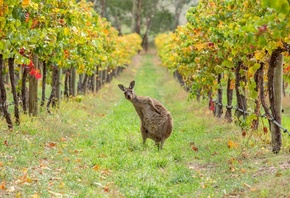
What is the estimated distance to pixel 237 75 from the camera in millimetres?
12922

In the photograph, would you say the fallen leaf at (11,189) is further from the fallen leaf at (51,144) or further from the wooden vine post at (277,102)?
the wooden vine post at (277,102)

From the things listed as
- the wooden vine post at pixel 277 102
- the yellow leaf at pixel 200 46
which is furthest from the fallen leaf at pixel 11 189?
the yellow leaf at pixel 200 46

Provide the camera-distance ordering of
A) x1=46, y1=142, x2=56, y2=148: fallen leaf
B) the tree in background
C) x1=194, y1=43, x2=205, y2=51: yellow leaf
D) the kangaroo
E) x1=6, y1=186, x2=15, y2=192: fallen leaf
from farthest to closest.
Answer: the tree in background < x1=194, y1=43, x2=205, y2=51: yellow leaf < the kangaroo < x1=46, y1=142, x2=56, y2=148: fallen leaf < x1=6, y1=186, x2=15, y2=192: fallen leaf

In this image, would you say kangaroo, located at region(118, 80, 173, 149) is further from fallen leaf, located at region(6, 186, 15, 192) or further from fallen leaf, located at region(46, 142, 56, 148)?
fallen leaf, located at region(6, 186, 15, 192)

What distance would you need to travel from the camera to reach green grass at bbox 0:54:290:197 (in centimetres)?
805


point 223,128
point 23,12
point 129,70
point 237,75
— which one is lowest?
point 129,70

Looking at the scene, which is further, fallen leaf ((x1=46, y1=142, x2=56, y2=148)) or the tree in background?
the tree in background

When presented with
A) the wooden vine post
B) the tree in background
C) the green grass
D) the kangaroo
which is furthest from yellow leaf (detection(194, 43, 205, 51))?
the tree in background

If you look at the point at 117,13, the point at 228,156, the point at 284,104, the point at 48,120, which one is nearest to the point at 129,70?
the point at 117,13

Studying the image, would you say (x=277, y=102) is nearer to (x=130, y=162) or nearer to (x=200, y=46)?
(x=130, y=162)

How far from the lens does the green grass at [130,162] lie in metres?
8.05

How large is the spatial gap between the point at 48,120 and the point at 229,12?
5611 millimetres

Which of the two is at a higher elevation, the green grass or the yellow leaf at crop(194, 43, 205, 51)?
the yellow leaf at crop(194, 43, 205, 51)

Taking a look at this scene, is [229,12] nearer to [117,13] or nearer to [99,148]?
[99,148]
